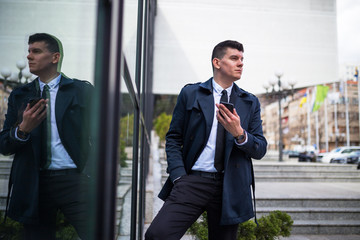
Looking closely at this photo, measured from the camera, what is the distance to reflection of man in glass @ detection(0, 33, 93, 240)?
0.56 m

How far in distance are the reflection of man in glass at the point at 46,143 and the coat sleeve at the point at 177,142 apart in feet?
3.31

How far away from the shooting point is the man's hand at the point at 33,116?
58cm

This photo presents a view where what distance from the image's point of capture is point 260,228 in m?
3.06

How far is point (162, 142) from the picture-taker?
18312mm

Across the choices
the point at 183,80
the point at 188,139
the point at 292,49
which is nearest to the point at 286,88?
the point at 292,49

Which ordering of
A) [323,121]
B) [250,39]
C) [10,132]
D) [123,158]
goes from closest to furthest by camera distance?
[10,132] < [123,158] < [250,39] < [323,121]

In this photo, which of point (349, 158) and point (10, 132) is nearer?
point (10, 132)

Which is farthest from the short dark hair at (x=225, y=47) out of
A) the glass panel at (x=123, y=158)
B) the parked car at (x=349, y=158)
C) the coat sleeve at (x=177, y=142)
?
the parked car at (x=349, y=158)

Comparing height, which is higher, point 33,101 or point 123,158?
point 33,101

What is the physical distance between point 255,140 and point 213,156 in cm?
25

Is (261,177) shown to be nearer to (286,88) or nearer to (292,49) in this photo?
(286,88)

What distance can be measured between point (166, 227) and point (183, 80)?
12.6 metres


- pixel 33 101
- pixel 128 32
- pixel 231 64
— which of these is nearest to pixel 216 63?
pixel 231 64

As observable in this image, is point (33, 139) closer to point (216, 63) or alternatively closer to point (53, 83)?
point (53, 83)
